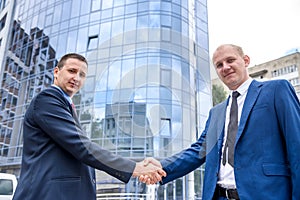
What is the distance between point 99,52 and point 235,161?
28.7 ft

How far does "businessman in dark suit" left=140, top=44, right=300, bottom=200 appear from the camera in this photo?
841 mm

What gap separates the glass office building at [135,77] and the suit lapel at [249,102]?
5340mm

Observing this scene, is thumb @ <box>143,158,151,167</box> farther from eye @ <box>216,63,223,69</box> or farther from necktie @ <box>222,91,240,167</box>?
eye @ <box>216,63,223,69</box>

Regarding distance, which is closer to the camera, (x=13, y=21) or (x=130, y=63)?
(x=130, y=63)

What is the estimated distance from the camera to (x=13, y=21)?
14.0 metres

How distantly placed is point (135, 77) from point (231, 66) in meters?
6.97

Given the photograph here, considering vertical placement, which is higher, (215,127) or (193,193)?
(215,127)

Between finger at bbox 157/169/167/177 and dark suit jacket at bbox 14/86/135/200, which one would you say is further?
finger at bbox 157/169/167/177

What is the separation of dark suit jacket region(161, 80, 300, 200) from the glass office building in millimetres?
5337

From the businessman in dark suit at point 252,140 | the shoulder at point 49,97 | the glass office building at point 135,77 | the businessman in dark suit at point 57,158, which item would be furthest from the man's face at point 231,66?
the glass office building at point 135,77

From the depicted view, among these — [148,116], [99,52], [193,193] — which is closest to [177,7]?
[99,52]

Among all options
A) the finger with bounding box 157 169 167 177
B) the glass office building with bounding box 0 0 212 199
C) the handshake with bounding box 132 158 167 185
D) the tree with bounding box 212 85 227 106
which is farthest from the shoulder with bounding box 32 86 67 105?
the glass office building with bounding box 0 0 212 199

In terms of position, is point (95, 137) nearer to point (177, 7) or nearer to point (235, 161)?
point (177, 7)

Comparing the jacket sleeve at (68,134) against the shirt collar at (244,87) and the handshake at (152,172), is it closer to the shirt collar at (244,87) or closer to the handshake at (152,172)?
the handshake at (152,172)
